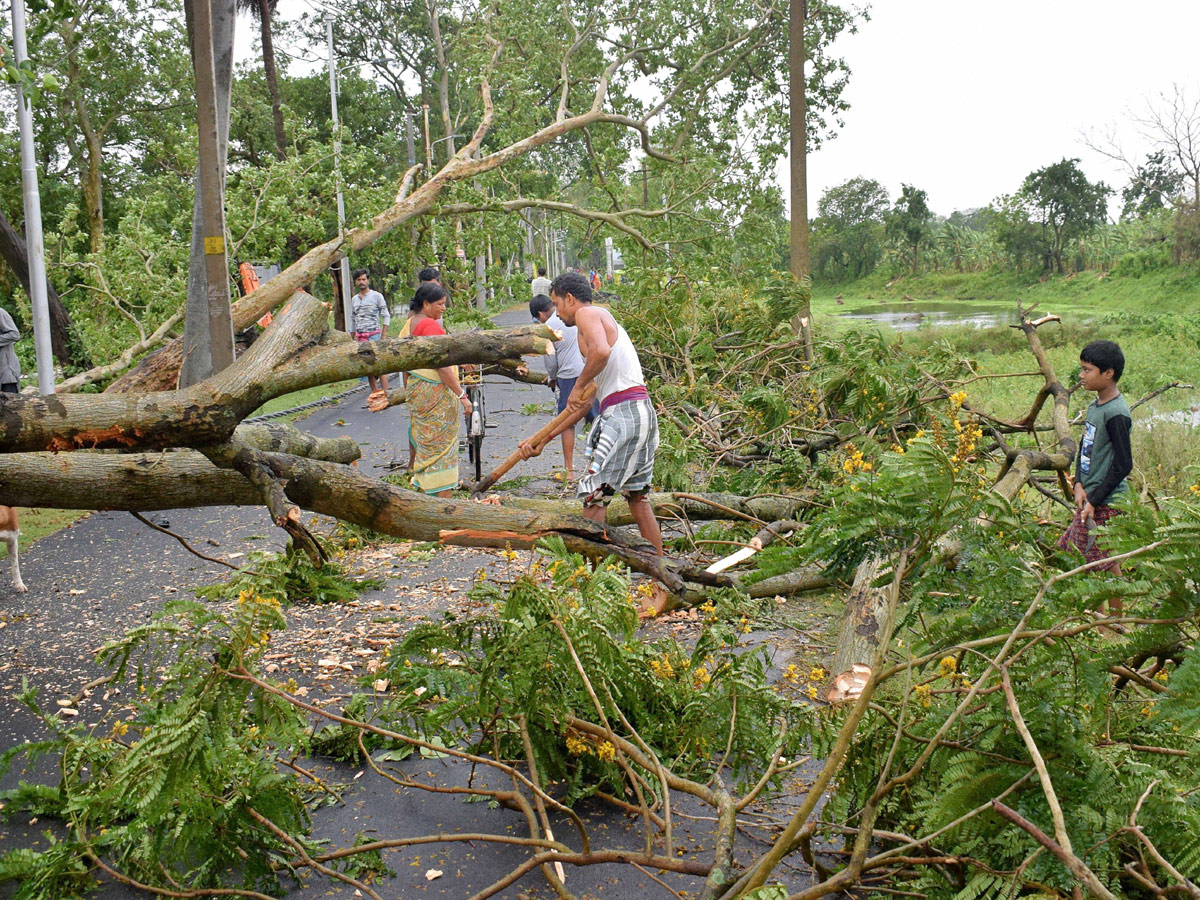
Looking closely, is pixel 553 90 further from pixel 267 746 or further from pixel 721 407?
pixel 267 746

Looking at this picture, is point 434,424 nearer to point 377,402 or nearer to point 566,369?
point 377,402

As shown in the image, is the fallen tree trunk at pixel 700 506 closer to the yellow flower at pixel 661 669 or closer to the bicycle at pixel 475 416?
the yellow flower at pixel 661 669

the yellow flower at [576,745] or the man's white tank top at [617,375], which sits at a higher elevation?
the man's white tank top at [617,375]

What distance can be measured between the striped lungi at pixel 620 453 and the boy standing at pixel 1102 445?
7.79 ft

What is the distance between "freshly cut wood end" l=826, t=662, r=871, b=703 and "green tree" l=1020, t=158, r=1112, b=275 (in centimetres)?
4750

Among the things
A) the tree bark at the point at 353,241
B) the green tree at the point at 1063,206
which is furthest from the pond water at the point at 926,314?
the tree bark at the point at 353,241

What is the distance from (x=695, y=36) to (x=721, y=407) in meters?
10.1

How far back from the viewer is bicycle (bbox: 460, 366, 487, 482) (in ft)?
32.9

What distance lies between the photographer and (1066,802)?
2754 millimetres

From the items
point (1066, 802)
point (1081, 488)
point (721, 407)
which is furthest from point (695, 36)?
point (1066, 802)

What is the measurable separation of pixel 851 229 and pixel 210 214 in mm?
62390

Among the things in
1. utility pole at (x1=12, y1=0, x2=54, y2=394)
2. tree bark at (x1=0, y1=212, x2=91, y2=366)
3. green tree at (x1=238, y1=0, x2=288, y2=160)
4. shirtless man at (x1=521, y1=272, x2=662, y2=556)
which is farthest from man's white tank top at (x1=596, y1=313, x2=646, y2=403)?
green tree at (x1=238, y1=0, x2=288, y2=160)

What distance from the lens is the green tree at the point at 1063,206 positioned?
4591 centimetres

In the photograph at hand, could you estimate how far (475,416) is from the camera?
998 centimetres
